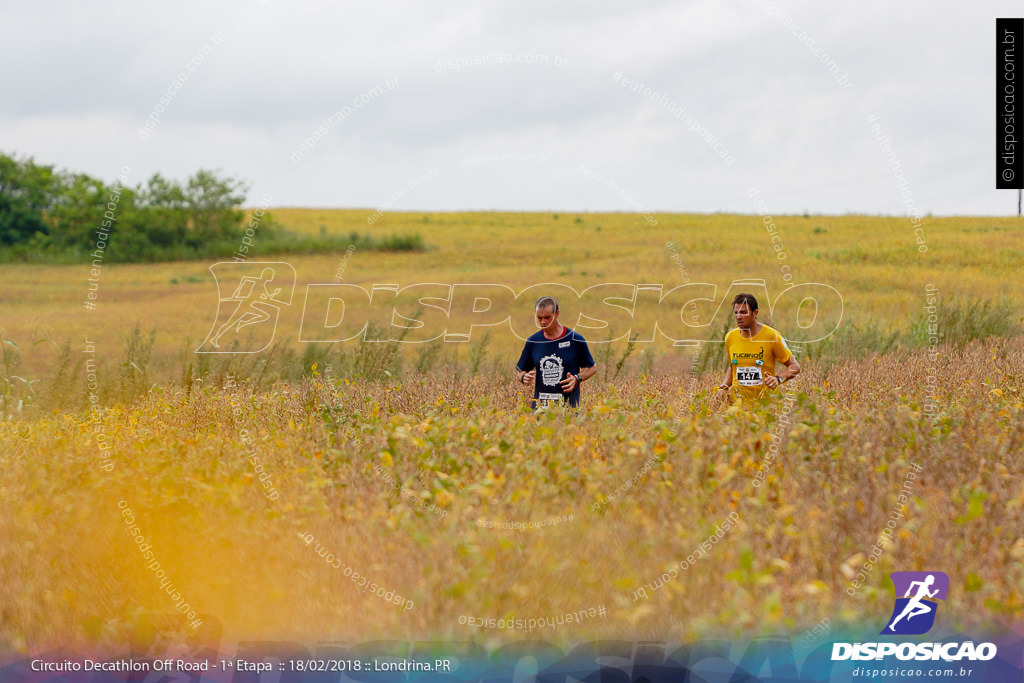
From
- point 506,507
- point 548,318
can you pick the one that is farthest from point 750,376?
point 506,507

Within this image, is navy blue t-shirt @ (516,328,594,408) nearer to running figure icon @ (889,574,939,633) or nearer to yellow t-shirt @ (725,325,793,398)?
yellow t-shirt @ (725,325,793,398)

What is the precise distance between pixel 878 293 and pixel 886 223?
2360 centimetres

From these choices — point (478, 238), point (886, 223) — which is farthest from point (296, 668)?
point (886, 223)

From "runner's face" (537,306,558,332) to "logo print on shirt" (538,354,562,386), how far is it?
25 centimetres

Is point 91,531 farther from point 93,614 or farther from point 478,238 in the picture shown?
point 478,238

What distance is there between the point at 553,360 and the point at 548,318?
41 centimetres

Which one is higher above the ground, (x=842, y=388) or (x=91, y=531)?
(x=842, y=388)

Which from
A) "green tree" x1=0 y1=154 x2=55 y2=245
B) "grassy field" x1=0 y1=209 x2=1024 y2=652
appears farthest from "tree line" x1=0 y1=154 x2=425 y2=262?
"grassy field" x1=0 y1=209 x2=1024 y2=652

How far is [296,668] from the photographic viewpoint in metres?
4.00

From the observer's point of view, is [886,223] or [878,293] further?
[886,223]

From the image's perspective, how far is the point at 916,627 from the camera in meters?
4.08

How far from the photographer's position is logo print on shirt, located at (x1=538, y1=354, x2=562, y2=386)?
7.68m

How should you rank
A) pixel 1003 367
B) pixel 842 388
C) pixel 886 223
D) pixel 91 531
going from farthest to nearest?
pixel 886 223 < pixel 1003 367 < pixel 842 388 < pixel 91 531

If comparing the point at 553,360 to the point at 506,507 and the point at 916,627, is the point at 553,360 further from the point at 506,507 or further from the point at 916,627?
the point at 916,627
